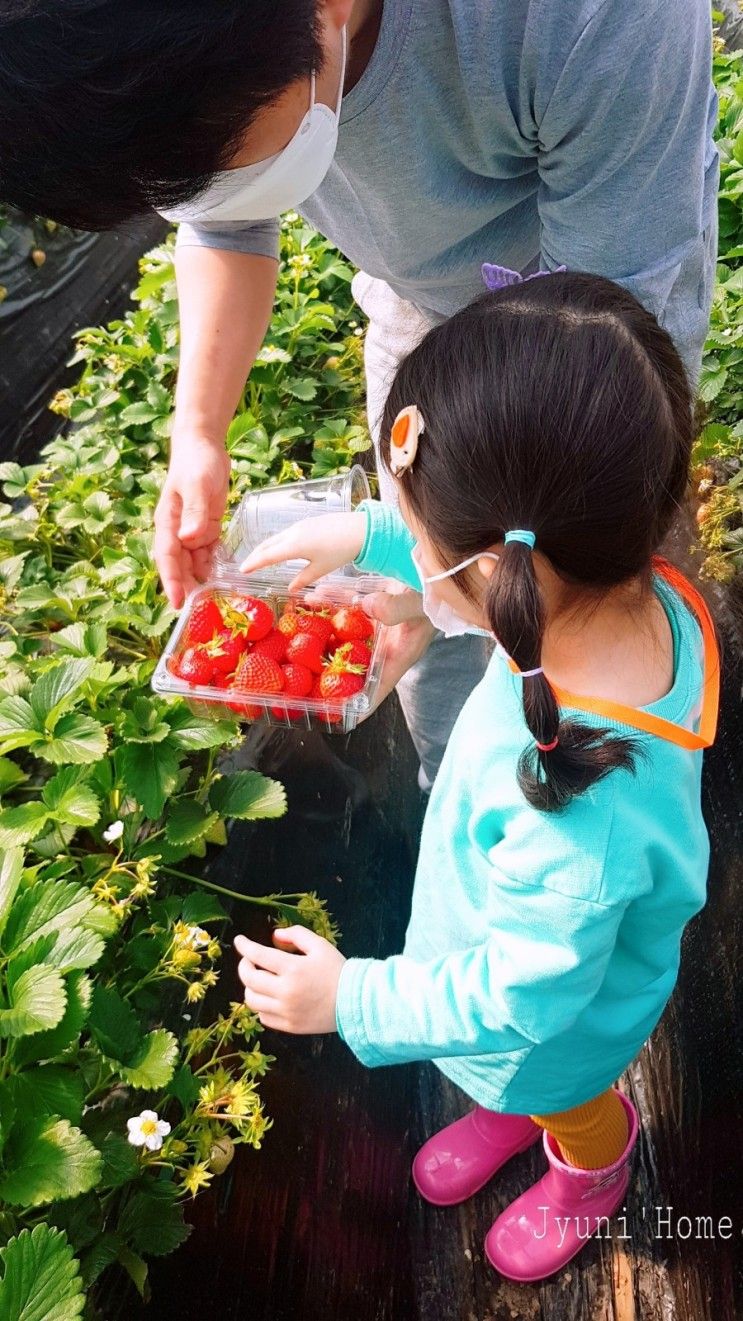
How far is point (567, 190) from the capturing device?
905mm

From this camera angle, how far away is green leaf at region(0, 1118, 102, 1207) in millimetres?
905

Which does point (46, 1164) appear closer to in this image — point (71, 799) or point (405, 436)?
point (71, 799)

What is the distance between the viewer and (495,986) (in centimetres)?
88

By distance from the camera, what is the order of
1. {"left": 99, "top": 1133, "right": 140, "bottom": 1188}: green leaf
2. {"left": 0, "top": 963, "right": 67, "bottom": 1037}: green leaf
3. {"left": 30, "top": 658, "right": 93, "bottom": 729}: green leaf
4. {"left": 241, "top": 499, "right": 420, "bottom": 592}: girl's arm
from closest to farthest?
1. {"left": 0, "top": 963, "right": 67, "bottom": 1037}: green leaf
2. {"left": 99, "top": 1133, "right": 140, "bottom": 1188}: green leaf
3. {"left": 241, "top": 499, "right": 420, "bottom": 592}: girl's arm
4. {"left": 30, "top": 658, "right": 93, "bottom": 729}: green leaf

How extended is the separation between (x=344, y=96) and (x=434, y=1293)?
1.56 meters

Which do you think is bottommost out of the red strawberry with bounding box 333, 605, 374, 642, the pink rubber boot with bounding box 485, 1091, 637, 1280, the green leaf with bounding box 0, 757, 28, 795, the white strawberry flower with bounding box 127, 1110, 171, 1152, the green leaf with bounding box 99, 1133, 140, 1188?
the pink rubber boot with bounding box 485, 1091, 637, 1280

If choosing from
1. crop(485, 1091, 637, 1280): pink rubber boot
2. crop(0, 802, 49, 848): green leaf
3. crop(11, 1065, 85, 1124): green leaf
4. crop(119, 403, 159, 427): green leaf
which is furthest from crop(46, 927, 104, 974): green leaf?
crop(119, 403, 159, 427): green leaf

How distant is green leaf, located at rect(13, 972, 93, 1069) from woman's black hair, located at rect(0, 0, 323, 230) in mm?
769

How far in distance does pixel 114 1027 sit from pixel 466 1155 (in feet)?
2.19

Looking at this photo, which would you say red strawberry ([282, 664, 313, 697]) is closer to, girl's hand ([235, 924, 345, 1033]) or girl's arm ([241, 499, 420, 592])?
girl's arm ([241, 499, 420, 592])

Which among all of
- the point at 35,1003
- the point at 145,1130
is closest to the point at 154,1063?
the point at 145,1130

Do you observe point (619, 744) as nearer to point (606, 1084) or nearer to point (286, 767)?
point (606, 1084)

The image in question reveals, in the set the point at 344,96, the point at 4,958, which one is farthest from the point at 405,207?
the point at 4,958

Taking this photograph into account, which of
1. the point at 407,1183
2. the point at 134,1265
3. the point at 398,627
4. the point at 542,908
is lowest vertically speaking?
the point at 407,1183
